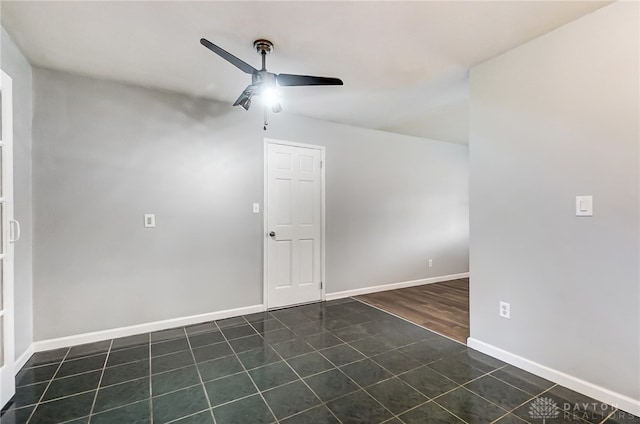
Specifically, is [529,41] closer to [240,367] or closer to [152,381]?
[240,367]

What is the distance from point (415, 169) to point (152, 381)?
4255 mm

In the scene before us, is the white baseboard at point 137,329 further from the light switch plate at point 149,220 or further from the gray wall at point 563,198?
the gray wall at point 563,198

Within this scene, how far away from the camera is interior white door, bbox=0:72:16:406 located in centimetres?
187

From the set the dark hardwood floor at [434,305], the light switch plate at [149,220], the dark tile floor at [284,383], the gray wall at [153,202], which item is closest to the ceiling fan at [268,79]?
the gray wall at [153,202]

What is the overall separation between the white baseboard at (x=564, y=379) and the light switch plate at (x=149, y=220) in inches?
122

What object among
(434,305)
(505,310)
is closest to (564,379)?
(505,310)

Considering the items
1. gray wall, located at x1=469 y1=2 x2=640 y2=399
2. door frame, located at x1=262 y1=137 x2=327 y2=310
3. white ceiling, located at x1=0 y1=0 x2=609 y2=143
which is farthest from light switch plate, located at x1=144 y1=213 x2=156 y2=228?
gray wall, located at x1=469 y1=2 x2=640 y2=399

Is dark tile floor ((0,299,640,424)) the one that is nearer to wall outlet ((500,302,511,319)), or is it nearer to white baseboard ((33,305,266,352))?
white baseboard ((33,305,266,352))

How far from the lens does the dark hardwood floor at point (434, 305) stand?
3073 millimetres

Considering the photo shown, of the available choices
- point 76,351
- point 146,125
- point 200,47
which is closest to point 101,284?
point 76,351

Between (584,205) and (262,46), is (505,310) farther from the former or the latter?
(262,46)

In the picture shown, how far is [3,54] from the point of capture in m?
2.06

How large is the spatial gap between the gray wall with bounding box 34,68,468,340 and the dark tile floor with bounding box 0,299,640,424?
0.44 m

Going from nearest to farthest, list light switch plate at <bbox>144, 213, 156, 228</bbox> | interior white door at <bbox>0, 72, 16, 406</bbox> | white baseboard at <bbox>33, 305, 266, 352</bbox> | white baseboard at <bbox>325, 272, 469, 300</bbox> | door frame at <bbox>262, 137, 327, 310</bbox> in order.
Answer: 1. interior white door at <bbox>0, 72, 16, 406</bbox>
2. white baseboard at <bbox>33, 305, 266, 352</bbox>
3. light switch plate at <bbox>144, 213, 156, 228</bbox>
4. door frame at <bbox>262, 137, 327, 310</bbox>
5. white baseboard at <bbox>325, 272, 469, 300</bbox>
